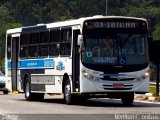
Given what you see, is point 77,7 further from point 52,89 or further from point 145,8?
point 52,89

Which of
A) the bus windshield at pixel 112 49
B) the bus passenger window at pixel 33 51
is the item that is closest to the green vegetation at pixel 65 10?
the bus passenger window at pixel 33 51

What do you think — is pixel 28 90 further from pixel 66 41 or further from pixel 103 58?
pixel 103 58

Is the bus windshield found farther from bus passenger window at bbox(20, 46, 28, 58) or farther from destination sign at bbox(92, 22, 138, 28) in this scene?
bus passenger window at bbox(20, 46, 28, 58)

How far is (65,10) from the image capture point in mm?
107562

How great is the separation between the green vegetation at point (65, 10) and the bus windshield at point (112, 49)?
237ft

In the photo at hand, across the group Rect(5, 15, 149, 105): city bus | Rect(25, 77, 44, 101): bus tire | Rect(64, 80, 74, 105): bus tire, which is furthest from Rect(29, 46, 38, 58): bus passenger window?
Rect(64, 80, 74, 105): bus tire

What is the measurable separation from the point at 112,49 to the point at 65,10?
81.3 meters

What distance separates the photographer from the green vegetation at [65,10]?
333 feet

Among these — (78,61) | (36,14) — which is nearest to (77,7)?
(36,14)

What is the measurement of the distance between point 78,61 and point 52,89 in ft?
9.34

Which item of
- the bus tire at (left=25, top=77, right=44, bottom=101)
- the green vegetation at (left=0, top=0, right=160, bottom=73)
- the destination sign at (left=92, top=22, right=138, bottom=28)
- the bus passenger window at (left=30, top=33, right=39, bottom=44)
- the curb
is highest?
the green vegetation at (left=0, top=0, right=160, bottom=73)

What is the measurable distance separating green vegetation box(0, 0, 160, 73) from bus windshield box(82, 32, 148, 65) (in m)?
72.3

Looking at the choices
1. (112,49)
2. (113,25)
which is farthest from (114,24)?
(112,49)

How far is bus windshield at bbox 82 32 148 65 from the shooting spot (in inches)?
1043
